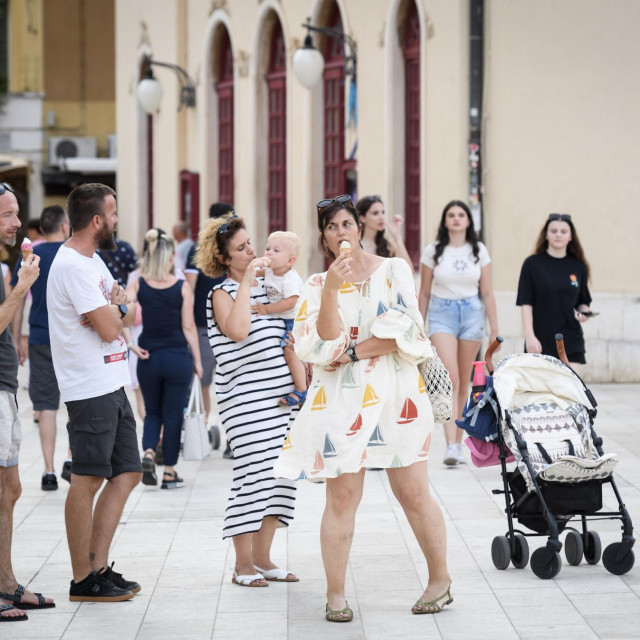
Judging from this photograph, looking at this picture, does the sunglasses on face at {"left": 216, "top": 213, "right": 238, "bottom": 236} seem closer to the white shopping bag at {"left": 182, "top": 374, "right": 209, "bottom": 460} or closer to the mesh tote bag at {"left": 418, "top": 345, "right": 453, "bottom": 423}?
the mesh tote bag at {"left": 418, "top": 345, "right": 453, "bottom": 423}

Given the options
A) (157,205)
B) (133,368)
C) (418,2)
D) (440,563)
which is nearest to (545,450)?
(440,563)

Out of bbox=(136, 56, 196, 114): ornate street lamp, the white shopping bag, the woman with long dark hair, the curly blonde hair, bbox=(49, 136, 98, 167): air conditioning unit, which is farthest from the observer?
bbox=(49, 136, 98, 167): air conditioning unit

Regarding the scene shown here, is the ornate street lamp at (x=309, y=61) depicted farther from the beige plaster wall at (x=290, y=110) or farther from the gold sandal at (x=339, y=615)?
the gold sandal at (x=339, y=615)

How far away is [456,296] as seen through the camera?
10.3 meters

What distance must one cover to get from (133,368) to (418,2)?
20.8ft

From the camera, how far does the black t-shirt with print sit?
940 cm

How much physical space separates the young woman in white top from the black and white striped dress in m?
3.46

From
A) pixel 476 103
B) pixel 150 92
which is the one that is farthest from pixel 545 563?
pixel 150 92

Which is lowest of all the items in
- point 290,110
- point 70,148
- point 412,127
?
point 412,127

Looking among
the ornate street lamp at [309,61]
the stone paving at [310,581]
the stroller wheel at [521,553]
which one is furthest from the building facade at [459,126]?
the stroller wheel at [521,553]

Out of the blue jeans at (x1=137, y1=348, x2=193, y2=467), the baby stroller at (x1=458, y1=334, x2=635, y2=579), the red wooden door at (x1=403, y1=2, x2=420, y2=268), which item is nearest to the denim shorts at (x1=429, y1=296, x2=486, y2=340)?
the blue jeans at (x1=137, y1=348, x2=193, y2=467)

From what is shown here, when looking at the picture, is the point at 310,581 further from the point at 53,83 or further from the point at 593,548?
the point at 53,83

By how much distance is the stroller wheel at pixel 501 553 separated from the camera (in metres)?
6.99

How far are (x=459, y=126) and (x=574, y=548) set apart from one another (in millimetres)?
8936
